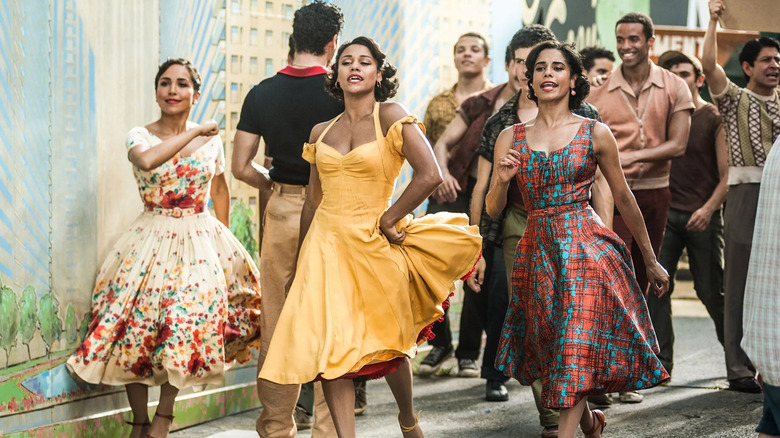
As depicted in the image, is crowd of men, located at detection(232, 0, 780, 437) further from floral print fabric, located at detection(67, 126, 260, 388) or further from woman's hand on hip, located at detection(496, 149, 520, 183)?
woman's hand on hip, located at detection(496, 149, 520, 183)

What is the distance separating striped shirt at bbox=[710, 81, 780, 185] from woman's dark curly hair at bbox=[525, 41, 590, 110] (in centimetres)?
245

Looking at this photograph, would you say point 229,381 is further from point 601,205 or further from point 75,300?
point 601,205

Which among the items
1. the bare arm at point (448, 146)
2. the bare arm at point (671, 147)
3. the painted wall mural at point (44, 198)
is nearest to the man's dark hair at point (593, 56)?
the bare arm at point (671, 147)

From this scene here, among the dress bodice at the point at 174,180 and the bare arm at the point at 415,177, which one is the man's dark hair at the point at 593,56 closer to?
the dress bodice at the point at 174,180

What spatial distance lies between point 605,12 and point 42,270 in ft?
34.4

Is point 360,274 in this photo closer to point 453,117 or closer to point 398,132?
point 398,132

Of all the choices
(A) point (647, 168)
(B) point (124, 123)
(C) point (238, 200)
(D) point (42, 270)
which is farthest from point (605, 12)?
(D) point (42, 270)

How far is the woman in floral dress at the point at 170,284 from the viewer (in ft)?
19.9

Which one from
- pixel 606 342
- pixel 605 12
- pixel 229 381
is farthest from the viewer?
pixel 605 12

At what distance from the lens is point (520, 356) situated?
19.1 feet

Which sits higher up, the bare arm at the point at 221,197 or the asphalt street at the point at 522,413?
the bare arm at the point at 221,197

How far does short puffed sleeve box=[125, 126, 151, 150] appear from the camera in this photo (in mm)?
6289

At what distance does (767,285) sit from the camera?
12.4 feet

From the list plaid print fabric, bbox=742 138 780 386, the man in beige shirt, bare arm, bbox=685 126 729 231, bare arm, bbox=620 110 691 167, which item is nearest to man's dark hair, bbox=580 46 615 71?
bare arm, bbox=685 126 729 231
